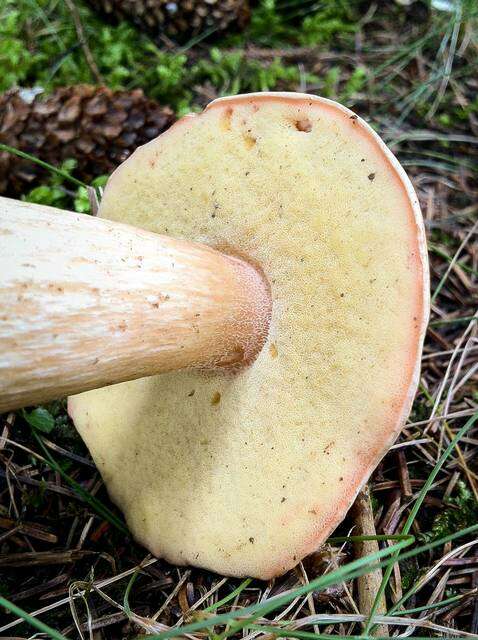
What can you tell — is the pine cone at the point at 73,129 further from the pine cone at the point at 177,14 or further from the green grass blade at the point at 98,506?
the green grass blade at the point at 98,506

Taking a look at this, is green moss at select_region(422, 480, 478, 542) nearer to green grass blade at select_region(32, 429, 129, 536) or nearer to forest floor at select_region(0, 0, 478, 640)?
forest floor at select_region(0, 0, 478, 640)

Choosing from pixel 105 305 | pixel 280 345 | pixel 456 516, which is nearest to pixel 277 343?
pixel 280 345

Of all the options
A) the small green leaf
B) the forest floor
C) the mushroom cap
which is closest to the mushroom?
the mushroom cap

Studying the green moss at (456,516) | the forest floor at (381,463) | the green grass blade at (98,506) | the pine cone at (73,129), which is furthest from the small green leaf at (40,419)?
the green moss at (456,516)

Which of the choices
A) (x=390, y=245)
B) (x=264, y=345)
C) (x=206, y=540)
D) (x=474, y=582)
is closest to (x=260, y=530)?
(x=206, y=540)

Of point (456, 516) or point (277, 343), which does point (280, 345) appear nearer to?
point (277, 343)

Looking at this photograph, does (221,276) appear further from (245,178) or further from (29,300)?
(29,300)
